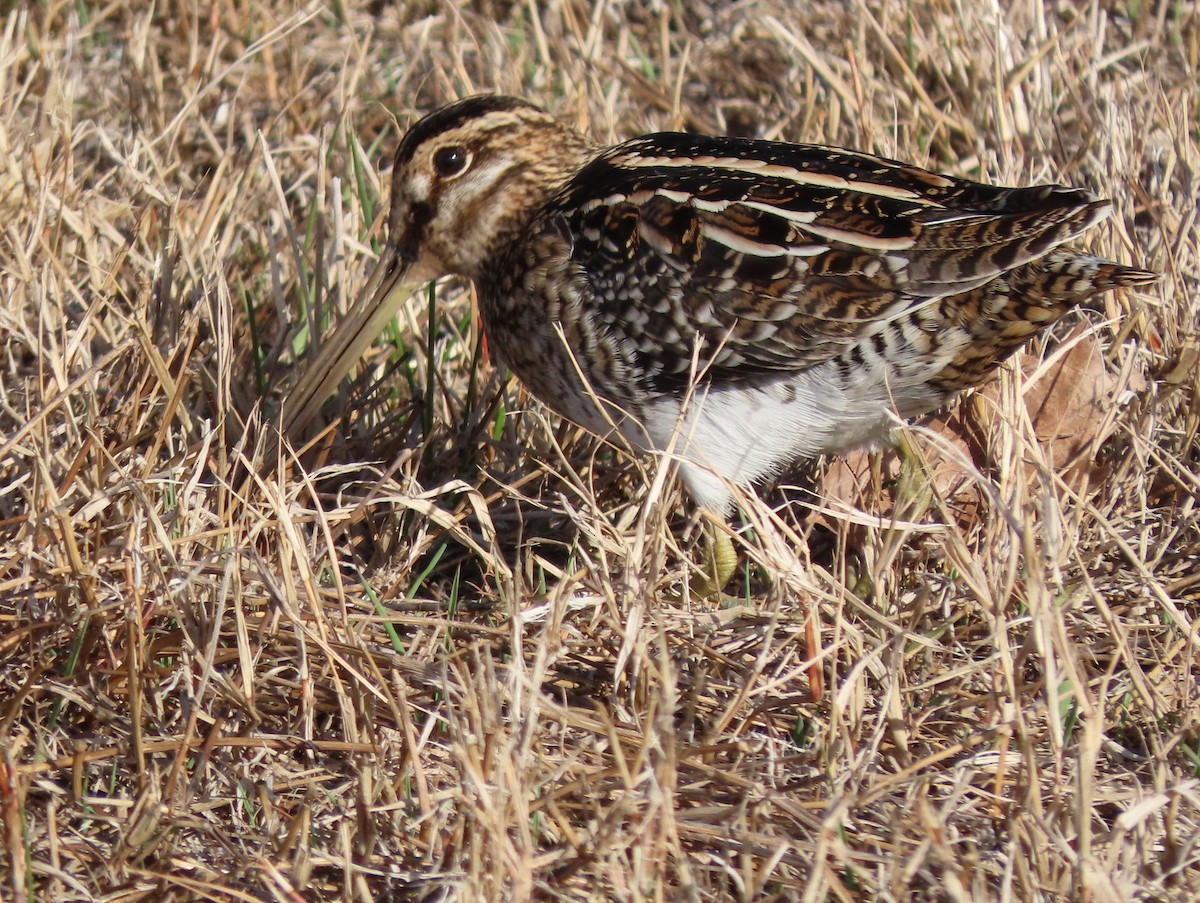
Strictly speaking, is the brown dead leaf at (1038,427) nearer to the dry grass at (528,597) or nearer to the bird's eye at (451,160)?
the dry grass at (528,597)

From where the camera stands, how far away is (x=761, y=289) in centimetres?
286

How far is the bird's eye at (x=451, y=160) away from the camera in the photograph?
3.28 metres

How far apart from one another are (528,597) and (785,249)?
0.81 m

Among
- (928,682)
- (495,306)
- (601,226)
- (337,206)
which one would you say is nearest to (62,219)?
(337,206)

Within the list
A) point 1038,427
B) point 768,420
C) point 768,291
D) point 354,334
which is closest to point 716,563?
point 768,420

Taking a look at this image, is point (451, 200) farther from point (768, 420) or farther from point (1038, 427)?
point (1038, 427)

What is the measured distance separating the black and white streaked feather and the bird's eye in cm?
4

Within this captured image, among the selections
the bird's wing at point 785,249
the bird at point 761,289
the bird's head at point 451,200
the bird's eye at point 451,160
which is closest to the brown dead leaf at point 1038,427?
the bird at point 761,289

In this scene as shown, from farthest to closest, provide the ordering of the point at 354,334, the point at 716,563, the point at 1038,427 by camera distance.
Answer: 1. the point at 354,334
2. the point at 1038,427
3. the point at 716,563

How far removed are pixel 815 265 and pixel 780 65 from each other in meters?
2.16

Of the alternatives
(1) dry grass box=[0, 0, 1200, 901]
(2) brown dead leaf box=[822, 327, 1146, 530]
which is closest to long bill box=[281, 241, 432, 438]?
(1) dry grass box=[0, 0, 1200, 901]

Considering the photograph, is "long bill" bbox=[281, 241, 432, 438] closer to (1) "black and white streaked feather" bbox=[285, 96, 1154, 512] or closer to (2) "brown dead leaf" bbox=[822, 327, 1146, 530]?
(1) "black and white streaked feather" bbox=[285, 96, 1154, 512]

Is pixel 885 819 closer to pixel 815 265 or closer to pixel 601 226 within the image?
pixel 815 265

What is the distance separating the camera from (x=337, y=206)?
3.63m
